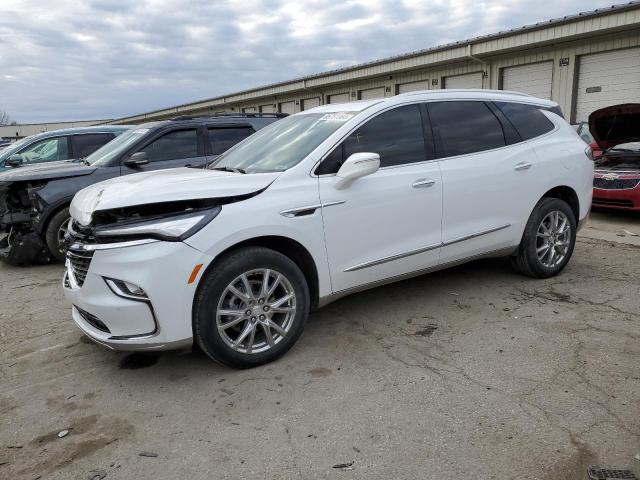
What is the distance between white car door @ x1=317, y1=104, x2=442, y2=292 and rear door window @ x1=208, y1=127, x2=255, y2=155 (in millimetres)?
3822

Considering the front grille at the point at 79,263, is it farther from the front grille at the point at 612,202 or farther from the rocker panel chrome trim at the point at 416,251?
the front grille at the point at 612,202

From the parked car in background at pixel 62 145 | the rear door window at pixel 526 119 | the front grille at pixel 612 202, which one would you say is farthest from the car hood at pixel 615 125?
the parked car in background at pixel 62 145

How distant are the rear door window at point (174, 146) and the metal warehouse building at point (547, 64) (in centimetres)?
1102

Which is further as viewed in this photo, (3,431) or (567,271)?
(567,271)

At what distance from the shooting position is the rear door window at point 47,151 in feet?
28.0

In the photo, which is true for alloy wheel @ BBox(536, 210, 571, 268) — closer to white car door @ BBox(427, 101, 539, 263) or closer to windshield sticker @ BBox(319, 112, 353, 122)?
white car door @ BBox(427, 101, 539, 263)

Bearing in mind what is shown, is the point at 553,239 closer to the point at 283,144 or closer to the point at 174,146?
the point at 283,144

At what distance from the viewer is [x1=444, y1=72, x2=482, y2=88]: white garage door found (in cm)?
1693

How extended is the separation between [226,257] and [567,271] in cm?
388

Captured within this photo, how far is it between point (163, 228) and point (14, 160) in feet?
23.3

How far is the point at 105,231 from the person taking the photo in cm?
304

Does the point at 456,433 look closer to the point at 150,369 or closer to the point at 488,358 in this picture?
the point at 488,358

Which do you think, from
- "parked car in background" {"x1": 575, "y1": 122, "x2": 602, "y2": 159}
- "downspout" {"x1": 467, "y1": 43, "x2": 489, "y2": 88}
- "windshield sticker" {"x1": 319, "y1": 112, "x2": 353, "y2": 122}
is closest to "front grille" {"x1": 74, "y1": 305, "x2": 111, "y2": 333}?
"windshield sticker" {"x1": 319, "y1": 112, "x2": 353, "y2": 122}

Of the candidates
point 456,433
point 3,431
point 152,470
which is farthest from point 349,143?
point 3,431
